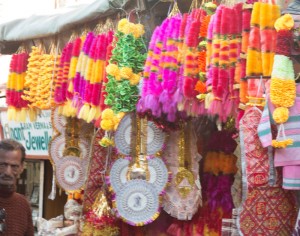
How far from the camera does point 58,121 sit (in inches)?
235

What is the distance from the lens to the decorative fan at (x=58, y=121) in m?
5.93

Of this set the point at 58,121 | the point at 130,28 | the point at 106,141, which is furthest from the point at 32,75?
the point at 130,28

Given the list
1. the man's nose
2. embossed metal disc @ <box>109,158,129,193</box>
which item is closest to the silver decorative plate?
embossed metal disc @ <box>109,158,129,193</box>

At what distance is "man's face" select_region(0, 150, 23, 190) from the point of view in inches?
128

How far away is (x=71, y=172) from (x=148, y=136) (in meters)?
1.35

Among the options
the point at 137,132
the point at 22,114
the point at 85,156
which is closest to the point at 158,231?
the point at 137,132

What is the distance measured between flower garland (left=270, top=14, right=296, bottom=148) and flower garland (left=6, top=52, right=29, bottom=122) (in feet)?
11.1

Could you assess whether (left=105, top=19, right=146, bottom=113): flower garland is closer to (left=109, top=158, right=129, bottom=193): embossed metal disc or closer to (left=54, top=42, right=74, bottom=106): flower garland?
(left=109, top=158, right=129, bottom=193): embossed metal disc

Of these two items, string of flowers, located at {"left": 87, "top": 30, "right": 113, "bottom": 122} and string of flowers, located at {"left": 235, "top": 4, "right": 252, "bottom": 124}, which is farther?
string of flowers, located at {"left": 87, "top": 30, "right": 113, "bottom": 122}

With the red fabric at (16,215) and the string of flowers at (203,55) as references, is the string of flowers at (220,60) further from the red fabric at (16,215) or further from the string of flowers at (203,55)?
the red fabric at (16,215)

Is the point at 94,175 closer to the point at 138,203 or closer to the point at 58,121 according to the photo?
the point at 138,203

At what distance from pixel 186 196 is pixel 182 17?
1293 millimetres

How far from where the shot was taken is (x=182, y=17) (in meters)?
4.26

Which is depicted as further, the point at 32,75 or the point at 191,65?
the point at 32,75
